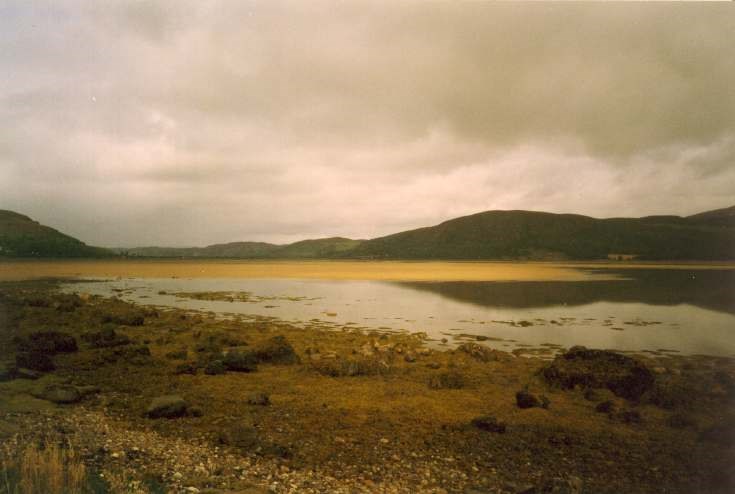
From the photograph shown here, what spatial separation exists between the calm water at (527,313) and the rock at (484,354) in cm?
241

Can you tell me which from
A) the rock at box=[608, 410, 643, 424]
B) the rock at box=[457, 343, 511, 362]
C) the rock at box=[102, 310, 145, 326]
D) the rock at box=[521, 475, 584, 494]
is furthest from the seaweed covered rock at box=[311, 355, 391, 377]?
the rock at box=[102, 310, 145, 326]

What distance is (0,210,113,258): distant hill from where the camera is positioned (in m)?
133

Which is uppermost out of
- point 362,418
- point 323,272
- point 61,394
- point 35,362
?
point 323,272

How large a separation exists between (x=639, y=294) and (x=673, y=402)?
3465 cm

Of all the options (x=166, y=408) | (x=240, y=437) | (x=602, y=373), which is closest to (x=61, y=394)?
(x=166, y=408)

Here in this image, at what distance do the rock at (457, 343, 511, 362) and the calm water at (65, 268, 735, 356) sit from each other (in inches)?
94.8

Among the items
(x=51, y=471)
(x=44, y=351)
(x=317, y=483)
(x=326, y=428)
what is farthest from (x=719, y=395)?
(x=44, y=351)

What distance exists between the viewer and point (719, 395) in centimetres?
1225

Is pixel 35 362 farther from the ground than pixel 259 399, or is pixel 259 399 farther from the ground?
pixel 35 362

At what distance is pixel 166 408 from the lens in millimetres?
10047

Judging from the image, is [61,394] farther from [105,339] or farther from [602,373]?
[602,373]

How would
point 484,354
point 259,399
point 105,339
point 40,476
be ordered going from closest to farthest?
point 40,476 < point 259,399 < point 484,354 < point 105,339

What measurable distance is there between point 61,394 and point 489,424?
9.88 meters

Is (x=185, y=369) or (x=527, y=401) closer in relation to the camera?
(x=527, y=401)
